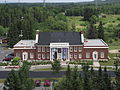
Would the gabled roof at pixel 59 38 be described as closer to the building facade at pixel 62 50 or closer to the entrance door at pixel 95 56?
the building facade at pixel 62 50

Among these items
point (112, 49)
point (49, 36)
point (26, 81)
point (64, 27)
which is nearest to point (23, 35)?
point (49, 36)

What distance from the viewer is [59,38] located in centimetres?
4575

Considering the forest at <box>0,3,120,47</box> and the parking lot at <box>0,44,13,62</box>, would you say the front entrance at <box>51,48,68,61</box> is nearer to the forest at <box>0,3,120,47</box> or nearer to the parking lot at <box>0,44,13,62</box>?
the parking lot at <box>0,44,13,62</box>

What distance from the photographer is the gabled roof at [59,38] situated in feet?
147

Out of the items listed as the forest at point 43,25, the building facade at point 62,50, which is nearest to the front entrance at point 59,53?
the building facade at point 62,50

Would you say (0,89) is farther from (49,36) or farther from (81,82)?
(49,36)

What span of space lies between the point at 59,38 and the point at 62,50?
2483mm

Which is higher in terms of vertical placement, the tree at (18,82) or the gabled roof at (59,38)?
the gabled roof at (59,38)

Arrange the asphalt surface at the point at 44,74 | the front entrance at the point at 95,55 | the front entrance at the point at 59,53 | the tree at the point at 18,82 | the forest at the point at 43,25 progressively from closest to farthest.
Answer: the tree at the point at 18,82 < the asphalt surface at the point at 44,74 < the front entrance at the point at 59,53 < the front entrance at the point at 95,55 < the forest at the point at 43,25

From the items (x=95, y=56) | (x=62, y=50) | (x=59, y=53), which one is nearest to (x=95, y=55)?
(x=95, y=56)

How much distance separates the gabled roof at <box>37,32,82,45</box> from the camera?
44.8 meters

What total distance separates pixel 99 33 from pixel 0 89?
116ft

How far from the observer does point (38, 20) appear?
9625 cm

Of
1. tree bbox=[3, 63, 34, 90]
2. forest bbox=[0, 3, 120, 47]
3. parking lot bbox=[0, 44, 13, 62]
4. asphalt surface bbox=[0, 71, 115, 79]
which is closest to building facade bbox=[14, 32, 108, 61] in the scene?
parking lot bbox=[0, 44, 13, 62]
